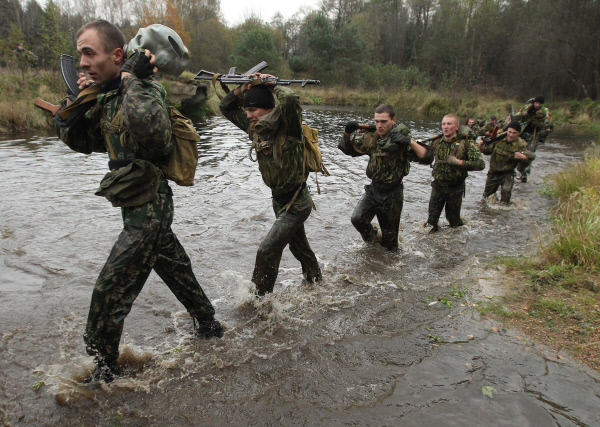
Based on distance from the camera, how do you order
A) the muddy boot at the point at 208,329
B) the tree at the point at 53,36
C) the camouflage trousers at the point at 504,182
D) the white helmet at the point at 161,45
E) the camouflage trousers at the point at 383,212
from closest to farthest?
the white helmet at the point at 161,45
the muddy boot at the point at 208,329
the camouflage trousers at the point at 383,212
the camouflage trousers at the point at 504,182
the tree at the point at 53,36

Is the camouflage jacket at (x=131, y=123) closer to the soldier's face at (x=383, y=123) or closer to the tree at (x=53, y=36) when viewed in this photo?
the soldier's face at (x=383, y=123)

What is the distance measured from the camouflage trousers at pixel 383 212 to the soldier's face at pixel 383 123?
735mm

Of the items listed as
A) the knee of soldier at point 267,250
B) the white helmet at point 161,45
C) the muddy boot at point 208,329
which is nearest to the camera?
the white helmet at point 161,45

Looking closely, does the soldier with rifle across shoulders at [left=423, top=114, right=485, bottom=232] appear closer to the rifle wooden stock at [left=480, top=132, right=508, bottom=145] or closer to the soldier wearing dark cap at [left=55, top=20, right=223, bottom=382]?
the rifle wooden stock at [left=480, top=132, right=508, bottom=145]

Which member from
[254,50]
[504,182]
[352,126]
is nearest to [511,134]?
[504,182]

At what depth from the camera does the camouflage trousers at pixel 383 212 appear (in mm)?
5582

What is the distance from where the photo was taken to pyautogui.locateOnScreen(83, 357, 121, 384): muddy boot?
114 inches

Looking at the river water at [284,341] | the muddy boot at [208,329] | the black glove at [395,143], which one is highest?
the black glove at [395,143]

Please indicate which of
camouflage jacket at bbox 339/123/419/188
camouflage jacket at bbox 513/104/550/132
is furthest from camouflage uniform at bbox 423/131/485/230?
camouflage jacket at bbox 513/104/550/132

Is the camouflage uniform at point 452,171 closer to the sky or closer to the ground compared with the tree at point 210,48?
closer to the ground

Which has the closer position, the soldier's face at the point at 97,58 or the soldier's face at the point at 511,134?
the soldier's face at the point at 97,58

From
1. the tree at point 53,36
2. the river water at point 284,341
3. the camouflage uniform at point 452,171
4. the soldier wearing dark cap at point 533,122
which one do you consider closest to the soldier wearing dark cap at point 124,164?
the river water at point 284,341

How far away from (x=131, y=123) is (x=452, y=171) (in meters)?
5.21

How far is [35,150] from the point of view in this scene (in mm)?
11875
